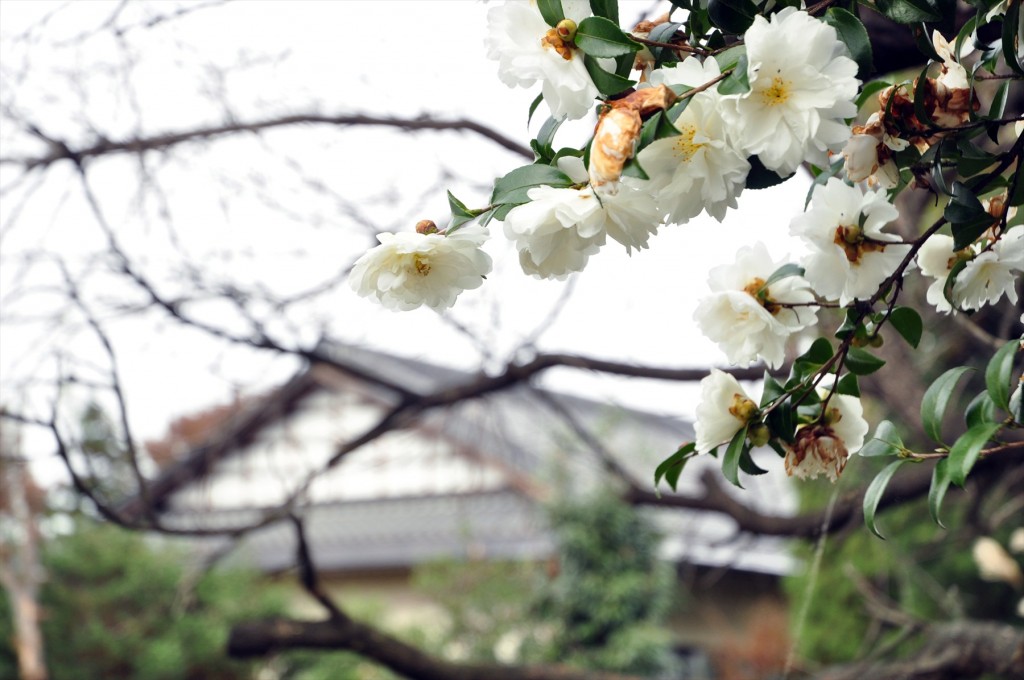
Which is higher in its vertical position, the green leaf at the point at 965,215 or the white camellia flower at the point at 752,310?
the green leaf at the point at 965,215

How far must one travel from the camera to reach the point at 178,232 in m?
2.89

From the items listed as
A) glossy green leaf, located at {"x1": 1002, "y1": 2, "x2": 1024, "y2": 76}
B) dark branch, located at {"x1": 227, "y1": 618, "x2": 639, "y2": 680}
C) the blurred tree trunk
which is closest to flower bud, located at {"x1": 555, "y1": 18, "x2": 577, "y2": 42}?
glossy green leaf, located at {"x1": 1002, "y1": 2, "x2": 1024, "y2": 76}

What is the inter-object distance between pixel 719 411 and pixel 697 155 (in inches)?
11.2

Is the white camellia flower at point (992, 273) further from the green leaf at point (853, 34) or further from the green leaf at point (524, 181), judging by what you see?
the green leaf at point (524, 181)

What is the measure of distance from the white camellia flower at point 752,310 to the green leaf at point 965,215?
138 mm

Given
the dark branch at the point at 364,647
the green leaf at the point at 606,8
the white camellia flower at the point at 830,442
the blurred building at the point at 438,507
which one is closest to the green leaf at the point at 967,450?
the white camellia flower at the point at 830,442

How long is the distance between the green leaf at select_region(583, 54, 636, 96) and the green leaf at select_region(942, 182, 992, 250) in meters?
0.34

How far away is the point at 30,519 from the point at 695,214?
864 centimetres

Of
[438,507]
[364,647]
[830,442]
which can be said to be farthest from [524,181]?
[438,507]

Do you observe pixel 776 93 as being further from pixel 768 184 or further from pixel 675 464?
pixel 675 464

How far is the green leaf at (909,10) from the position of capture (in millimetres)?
871

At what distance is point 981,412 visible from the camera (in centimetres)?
92

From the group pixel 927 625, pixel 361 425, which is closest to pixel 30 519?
pixel 361 425

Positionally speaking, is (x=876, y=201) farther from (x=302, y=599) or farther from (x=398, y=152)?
(x=302, y=599)
